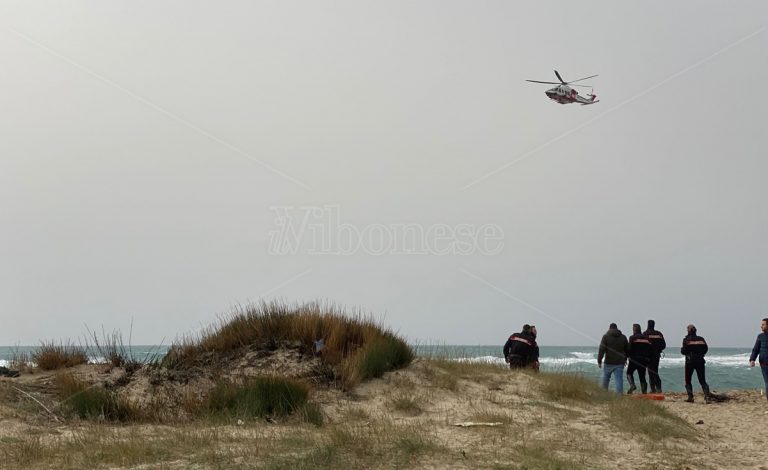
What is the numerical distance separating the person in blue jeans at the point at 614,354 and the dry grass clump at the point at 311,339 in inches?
193

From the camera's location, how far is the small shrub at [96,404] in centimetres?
920

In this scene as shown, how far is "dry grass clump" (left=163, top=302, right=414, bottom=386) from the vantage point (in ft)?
38.2

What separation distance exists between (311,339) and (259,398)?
3020 millimetres

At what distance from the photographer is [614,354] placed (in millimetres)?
14336

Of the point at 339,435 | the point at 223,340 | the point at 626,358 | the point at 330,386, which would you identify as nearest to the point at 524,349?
the point at 626,358

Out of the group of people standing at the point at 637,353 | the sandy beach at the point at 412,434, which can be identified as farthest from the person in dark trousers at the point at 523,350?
the sandy beach at the point at 412,434

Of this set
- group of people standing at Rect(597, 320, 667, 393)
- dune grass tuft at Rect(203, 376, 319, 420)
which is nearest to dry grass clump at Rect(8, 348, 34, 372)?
dune grass tuft at Rect(203, 376, 319, 420)

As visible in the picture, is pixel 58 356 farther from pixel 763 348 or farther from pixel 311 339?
pixel 763 348

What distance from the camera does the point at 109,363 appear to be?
11.8m

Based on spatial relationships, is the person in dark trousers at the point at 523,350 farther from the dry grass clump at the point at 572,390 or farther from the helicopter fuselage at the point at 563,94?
the helicopter fuselage at the point at 563,94

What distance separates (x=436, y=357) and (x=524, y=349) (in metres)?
2.59

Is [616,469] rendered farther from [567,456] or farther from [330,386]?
[330,386]

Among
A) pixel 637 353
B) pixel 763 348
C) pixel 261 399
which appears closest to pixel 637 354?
pixel 637 353

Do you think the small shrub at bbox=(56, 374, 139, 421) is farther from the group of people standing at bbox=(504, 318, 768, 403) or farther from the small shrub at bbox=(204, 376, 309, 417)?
the group of people standing at bbox=(504, 318, 768, 403)
